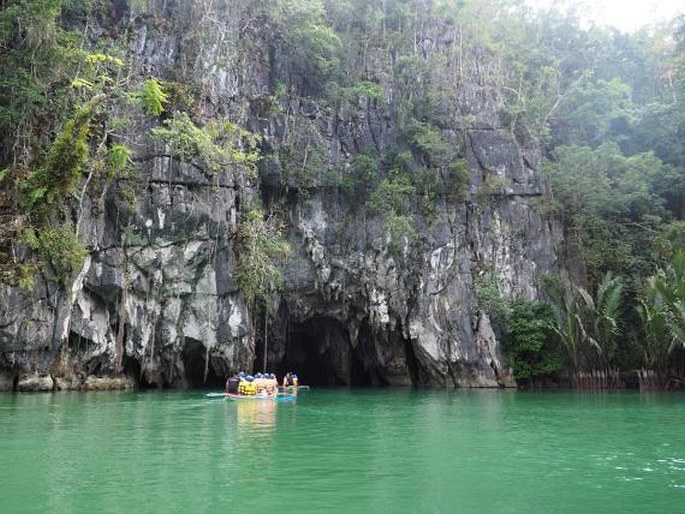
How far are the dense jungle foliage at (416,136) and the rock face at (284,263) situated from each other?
0.45 m

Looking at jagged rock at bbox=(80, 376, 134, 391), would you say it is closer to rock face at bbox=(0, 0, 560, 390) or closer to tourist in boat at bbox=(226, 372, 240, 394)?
rock face at bbox=(0, 0, 560, 390)

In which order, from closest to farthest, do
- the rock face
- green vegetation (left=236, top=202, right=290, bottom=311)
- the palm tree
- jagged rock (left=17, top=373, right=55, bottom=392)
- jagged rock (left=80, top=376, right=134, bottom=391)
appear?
jagged rock (left=17, top=373, right=55, bottom=392)
jagged rock (left=80, top=376, right=134, bottom=391)
the rock face
the palm tree
green vegetation (left=236, top=202, right=290, bottom=311)

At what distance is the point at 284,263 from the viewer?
2403 cm

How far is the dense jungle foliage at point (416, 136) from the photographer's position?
19.0 metres

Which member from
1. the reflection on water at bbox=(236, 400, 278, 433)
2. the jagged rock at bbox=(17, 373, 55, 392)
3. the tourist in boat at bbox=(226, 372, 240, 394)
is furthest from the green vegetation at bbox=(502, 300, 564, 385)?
the jagged rock at bbox=(17, 373, 55, 392)

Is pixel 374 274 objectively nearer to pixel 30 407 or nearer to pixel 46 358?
pixel 46 358

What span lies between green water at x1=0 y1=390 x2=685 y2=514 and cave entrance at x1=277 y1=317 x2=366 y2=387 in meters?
13.1

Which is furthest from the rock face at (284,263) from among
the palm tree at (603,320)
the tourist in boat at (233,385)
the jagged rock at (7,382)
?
the tourist in boat at (233,385)

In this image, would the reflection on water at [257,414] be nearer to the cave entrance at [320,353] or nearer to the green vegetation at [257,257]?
the green vegetation at [257,257]

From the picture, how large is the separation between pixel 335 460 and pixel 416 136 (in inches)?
783

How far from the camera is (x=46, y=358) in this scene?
18.8 meters

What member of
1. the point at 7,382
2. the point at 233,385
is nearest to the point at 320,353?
the point at 233,385

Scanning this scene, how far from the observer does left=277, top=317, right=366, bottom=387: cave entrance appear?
27.8 m

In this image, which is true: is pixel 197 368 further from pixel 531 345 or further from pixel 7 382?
pixel 531 345
